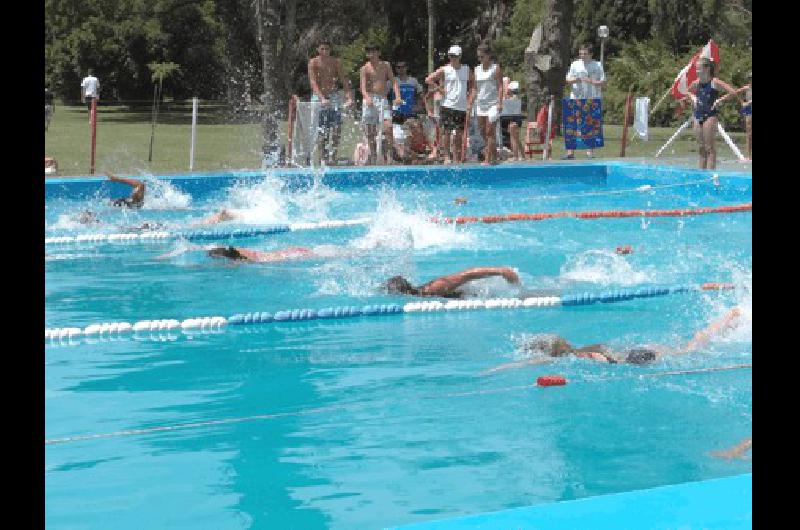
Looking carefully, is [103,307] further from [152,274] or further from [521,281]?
[521,281]

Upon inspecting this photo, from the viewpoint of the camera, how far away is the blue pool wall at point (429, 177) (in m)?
14.9

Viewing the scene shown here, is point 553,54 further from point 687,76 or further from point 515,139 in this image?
point 515,139

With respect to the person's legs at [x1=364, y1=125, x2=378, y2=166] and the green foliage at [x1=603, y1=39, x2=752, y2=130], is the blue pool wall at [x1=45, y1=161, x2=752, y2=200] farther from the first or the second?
the green foliage at [x1=603, y1=39, x2=752, y2=130]

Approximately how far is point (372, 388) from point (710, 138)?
1022cm

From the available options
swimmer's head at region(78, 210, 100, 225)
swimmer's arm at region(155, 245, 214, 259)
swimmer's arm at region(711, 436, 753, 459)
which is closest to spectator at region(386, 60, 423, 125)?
swimmer's head at region(78, 210, 100, 225)

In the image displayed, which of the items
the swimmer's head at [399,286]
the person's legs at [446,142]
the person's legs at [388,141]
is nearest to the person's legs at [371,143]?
the person's legs at [388,141]

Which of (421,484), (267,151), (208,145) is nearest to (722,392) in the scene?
(421,484)

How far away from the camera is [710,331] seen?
7.12 m

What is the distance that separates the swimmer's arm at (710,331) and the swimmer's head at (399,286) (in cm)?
228

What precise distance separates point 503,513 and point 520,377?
3.32 meters

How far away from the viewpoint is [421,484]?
193 inches

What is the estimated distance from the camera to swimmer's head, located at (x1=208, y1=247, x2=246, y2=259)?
10258 millimetres

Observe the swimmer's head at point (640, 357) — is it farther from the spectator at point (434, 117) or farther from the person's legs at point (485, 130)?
the spectator at point (434, 117)
